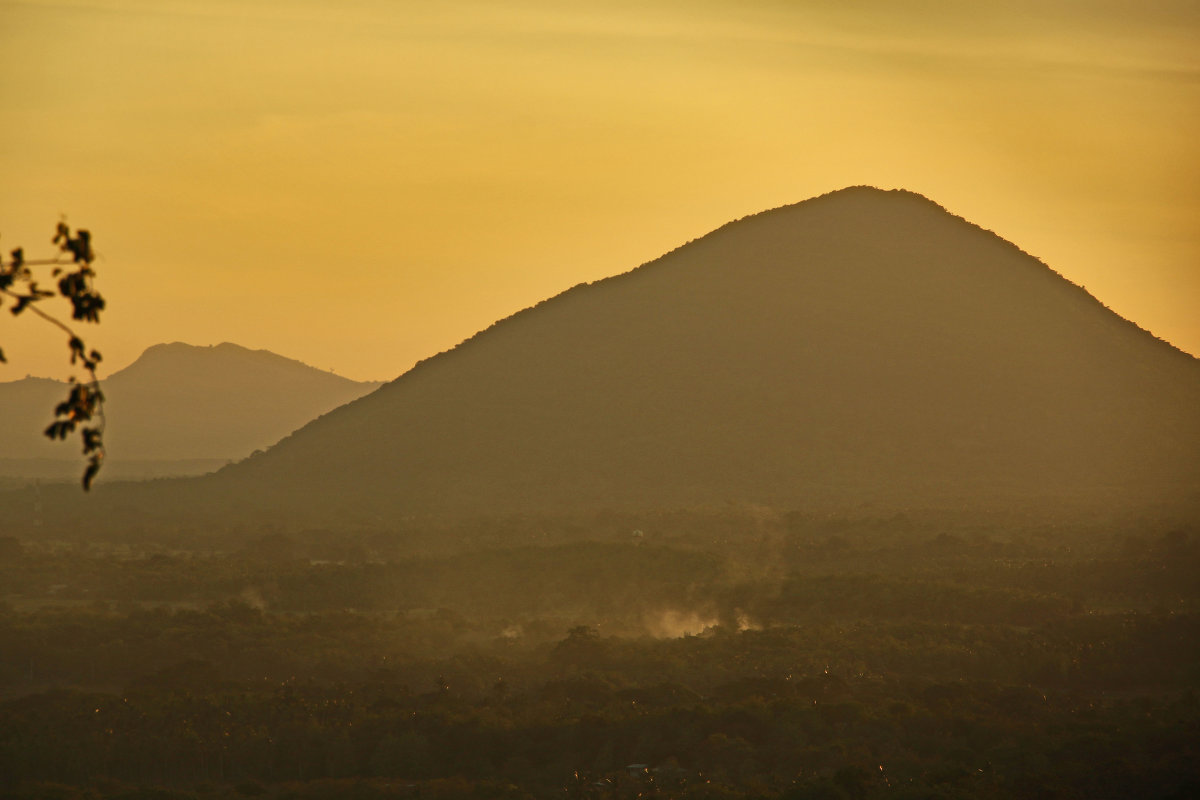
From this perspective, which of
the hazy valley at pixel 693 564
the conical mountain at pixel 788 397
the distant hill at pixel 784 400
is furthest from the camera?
the conical mountain at pixel 788 397

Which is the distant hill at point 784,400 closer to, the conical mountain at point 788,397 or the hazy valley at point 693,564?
the conical mountain at point 788,397

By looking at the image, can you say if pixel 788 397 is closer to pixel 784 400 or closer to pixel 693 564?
pixel 784 400

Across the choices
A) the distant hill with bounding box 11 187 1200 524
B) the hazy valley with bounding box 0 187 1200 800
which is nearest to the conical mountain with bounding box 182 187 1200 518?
the distant hill with bounding box 11 187 1200 524

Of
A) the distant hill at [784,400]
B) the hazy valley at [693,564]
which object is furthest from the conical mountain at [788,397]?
the hazy valley at [693,564]

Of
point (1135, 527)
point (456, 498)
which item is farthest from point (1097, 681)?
point (456, 498)

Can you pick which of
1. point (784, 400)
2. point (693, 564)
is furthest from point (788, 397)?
point (693, 564)

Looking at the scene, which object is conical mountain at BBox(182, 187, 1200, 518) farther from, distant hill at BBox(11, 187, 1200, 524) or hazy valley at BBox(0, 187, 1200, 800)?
hazy valley at BBox(0, 187, 1200, 800)

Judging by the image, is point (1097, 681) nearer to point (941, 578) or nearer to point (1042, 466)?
point (941, 578)
